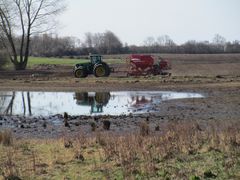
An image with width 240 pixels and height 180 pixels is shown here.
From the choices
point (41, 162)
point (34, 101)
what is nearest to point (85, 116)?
point (34, 101)

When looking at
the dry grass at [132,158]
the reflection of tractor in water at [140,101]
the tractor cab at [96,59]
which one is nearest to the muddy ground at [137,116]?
the reflection of tractor in water at [140,101]

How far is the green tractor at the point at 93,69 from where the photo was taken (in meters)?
40.9

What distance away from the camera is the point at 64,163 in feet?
34.3

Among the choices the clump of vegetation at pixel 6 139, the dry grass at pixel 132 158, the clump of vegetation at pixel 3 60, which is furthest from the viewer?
the clump of vegetation at pixel 3 60

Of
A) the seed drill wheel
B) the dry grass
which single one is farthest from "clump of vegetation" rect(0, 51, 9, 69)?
the dry grass

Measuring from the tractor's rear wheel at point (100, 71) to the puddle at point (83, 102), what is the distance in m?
9.24

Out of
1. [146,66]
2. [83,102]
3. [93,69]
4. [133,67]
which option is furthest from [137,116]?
[133,67]

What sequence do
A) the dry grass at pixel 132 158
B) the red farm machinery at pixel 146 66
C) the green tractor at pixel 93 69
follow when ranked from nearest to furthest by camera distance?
the dry grass at pixel 132 158, the green tractor at pixel 93 69, the red farm machinery at pixel 146 66

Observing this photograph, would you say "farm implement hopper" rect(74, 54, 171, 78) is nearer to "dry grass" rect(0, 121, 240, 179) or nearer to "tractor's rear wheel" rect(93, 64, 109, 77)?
"tractor's rear wheel" rect(93, 64, 109, 77)

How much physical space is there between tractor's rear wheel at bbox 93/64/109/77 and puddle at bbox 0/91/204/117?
9.24 metres

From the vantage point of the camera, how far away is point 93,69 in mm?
41438

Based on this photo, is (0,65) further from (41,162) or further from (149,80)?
(41,162)

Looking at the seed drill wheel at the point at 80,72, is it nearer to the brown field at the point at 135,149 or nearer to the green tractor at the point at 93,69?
the green tractor at the point at 93,69

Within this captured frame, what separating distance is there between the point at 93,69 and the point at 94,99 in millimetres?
14127
